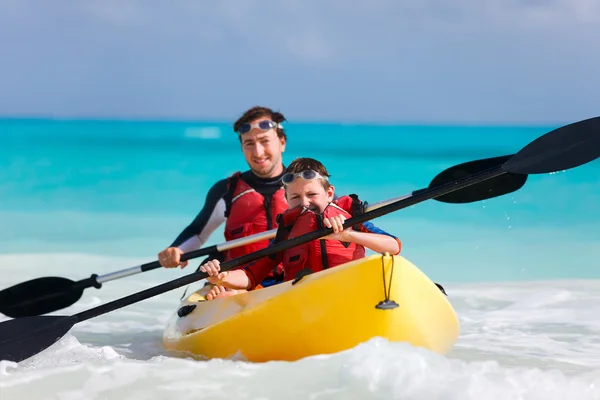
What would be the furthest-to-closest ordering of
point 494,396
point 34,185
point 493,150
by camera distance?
point 493,150 < point 34,185 < point 494,396

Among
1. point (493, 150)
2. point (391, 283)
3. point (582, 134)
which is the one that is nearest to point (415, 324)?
point (391, 283)

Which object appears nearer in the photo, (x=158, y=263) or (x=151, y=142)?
(x=158, y=263)

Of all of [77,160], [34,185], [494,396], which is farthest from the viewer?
[77,160]

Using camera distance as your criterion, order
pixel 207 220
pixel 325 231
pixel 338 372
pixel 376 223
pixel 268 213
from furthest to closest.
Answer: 1. pixel 376 223
2. pixel 207 220
3. pixel 268 213
4. pixel 325 231
5. pixel 338 372

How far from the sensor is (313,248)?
3.89 meters

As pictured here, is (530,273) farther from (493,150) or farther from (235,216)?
(493,150)

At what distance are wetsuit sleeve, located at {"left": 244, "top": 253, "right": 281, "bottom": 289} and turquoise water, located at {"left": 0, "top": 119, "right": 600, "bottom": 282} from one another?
12.6ft

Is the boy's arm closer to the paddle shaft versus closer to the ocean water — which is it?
the paddle shaft

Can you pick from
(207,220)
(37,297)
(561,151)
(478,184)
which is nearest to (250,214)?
(207,220)

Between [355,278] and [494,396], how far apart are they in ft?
2.15

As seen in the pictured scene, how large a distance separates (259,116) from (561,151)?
4.84 ft

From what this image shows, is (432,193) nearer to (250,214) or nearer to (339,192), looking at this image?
(250,214)

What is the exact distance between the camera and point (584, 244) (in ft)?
33.7

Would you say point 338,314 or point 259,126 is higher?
point 259,126
